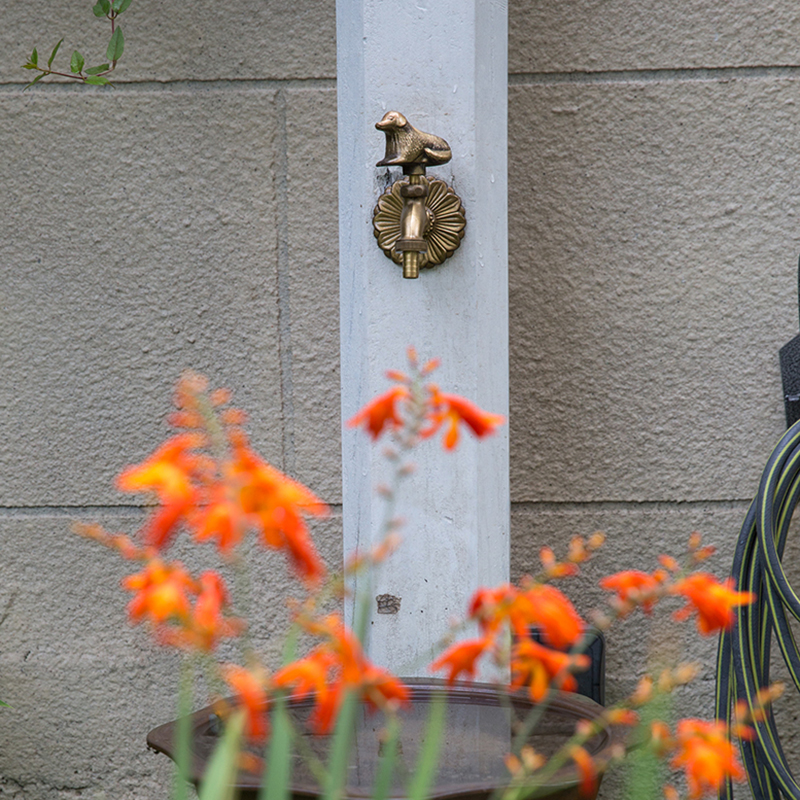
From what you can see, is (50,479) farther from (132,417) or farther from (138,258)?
(138,258)

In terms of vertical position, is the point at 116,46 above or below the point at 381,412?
above

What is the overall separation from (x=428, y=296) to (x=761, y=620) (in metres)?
0.77

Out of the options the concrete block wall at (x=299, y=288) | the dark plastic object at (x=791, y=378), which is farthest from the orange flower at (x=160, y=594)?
the dark plastic object at (x=791, y=378)

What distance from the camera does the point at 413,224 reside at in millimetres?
1455

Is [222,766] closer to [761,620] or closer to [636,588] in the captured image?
[636,588]

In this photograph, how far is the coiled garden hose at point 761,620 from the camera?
4.73 feet

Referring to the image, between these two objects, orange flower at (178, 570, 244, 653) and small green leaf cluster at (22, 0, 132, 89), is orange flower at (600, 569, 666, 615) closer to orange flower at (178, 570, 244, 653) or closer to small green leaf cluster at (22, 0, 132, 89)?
orange flower at (178, 570, 244, 653)

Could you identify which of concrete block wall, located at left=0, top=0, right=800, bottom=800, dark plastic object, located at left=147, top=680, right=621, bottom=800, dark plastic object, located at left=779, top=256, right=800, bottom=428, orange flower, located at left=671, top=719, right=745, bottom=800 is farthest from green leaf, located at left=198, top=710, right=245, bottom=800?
dark plastic object, located at left=779, top=256, right=800, bottom=428

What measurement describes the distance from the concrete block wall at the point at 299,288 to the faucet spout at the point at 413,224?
1.26 ft

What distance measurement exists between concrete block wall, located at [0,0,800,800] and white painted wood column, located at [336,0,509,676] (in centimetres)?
25

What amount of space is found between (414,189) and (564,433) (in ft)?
2.02

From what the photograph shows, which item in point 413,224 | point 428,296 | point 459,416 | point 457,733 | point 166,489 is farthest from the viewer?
point 428,296

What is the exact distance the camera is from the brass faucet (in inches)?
57.1

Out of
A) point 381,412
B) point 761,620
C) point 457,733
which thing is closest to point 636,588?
point 381,412
